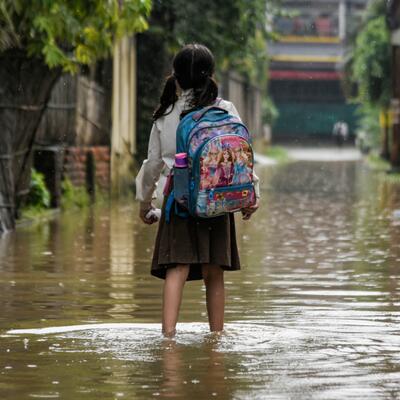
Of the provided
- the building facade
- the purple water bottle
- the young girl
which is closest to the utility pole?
the young girl

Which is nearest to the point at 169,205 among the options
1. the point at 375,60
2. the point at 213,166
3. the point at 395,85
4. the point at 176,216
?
the point at 176,216

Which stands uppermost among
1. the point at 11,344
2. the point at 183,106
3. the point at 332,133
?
the point at 183,106

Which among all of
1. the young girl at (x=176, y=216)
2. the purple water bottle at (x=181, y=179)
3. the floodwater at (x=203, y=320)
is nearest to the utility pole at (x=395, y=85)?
the floodwater at (x=203, y=320)

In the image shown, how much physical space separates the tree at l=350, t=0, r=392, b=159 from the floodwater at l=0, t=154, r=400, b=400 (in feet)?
84.9

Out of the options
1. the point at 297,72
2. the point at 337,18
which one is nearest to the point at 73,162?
the point at 297,72

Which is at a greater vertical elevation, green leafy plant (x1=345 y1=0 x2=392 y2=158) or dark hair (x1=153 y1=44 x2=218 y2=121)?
dark hair (x1=153 y1=44 x2=218 y2=121)

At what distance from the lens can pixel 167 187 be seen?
317 inches

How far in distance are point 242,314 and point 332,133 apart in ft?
239

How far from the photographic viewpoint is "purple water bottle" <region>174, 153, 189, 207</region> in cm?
784

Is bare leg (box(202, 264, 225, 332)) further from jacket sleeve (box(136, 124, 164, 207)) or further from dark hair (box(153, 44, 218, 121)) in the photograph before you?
dark hair (box(153, 44, 218, 121))

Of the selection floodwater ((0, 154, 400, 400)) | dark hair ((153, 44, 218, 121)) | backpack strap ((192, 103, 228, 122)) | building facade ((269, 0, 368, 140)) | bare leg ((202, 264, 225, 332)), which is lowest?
building facade ((269, 0, 368, 140))

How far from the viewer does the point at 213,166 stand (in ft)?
Answer: 25.6

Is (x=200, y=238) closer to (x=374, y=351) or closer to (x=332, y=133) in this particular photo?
(x=374, y=351)

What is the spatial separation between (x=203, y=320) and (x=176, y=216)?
1481mm
